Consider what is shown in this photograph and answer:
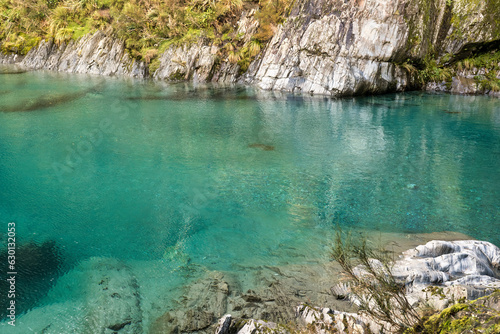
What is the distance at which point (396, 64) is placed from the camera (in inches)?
802

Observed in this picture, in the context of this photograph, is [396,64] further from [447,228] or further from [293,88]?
[447,228]

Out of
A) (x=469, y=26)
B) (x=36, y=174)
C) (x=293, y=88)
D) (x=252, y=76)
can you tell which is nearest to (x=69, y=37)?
(x=252, y=76)

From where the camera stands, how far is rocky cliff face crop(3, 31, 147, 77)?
2731cm

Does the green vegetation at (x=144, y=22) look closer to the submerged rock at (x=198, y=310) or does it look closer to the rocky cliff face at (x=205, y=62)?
the rocky cliff face at (x=205, y=62)

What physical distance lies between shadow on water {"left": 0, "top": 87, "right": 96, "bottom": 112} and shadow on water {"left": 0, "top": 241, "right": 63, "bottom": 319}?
38.2ft

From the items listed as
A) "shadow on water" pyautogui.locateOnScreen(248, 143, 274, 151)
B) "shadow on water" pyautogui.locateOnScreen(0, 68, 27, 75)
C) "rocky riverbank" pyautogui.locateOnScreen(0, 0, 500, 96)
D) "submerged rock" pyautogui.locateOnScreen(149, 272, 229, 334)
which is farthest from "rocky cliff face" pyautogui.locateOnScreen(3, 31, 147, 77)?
"submerged rock" pyautogui.locateOnScreen(149, 272, 229, 334)

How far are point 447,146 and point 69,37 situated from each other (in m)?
30.1

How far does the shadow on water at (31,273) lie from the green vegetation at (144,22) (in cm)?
2028

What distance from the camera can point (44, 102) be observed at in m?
16.8

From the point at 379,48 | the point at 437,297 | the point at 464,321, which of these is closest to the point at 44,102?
the point at 379,48

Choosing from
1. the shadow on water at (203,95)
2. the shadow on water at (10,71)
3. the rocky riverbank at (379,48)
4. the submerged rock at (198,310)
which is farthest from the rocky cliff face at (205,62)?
the submerged rock at (198,310)

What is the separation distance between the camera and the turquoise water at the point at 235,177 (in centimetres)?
637

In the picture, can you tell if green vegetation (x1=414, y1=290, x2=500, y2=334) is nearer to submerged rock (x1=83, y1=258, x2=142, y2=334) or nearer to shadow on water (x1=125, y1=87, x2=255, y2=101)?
submerged rock (x1=83, y1=258, x2=142, y2=334)

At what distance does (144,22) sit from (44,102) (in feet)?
43.9
